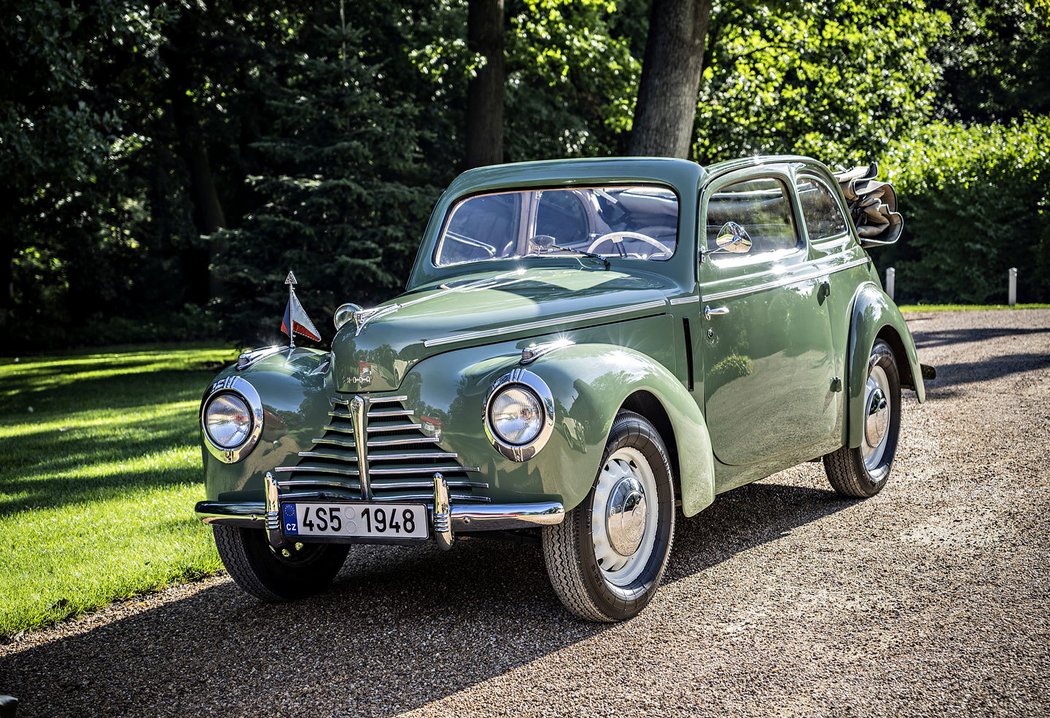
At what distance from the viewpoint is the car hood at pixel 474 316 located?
4.61 m

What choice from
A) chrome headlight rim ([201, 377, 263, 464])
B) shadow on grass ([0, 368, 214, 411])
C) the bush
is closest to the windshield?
chrome headlight rim ([201, 377, 263, 464])

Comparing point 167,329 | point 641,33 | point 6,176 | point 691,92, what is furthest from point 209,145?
point 691,92

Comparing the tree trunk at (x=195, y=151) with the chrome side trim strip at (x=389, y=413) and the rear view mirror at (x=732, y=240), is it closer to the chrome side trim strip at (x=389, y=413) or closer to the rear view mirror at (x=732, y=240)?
the rear view mirror at (x=732, y=240)

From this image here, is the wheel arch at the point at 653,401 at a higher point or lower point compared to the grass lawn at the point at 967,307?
higher

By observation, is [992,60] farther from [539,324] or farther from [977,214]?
[539,324]

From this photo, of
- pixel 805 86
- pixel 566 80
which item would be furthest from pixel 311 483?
pixel 805 86

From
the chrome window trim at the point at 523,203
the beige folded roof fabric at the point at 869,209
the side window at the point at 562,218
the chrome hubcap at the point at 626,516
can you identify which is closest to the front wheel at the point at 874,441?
the beige folded roof fabric at the point at 869,209

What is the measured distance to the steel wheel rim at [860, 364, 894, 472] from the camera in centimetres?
667

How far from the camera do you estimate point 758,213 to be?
6.13 metres

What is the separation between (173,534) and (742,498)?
3.36 metres

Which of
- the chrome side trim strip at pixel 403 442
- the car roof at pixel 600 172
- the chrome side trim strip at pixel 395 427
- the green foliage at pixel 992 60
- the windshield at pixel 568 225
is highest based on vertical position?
the green foliage at pixel 992 60

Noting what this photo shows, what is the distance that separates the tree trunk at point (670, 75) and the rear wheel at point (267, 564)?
794cm

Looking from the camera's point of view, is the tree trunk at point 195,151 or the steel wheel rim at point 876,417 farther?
the tree trunk at point 195,151

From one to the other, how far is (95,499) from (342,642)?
157 inches
